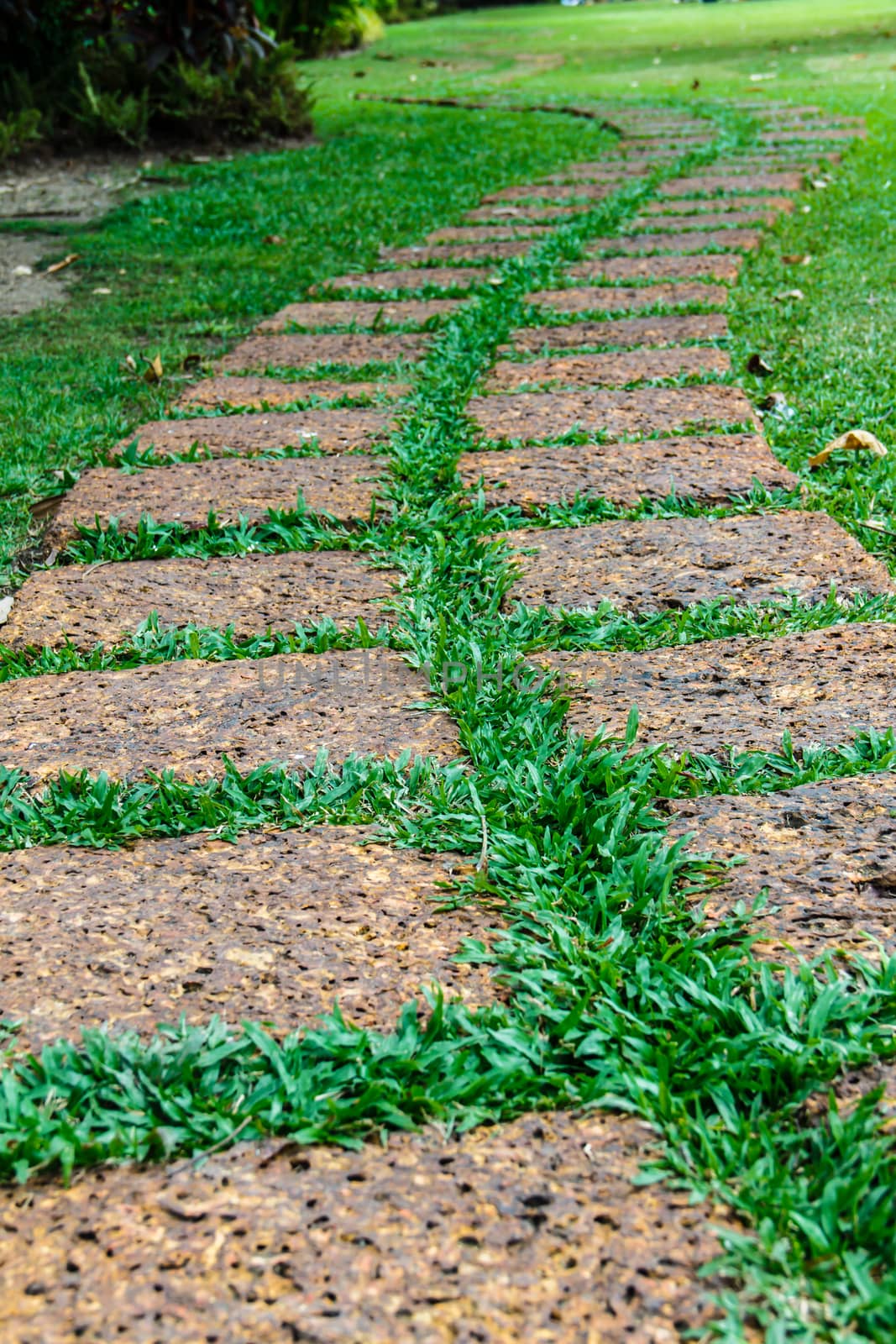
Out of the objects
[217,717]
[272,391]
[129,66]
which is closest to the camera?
[217,717]

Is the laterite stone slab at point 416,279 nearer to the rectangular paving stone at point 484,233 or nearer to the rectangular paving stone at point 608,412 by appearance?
the rectangular paving stone at point 484,233

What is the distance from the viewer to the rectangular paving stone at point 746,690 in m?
1.50

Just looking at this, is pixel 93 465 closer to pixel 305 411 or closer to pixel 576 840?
pixel 305 411

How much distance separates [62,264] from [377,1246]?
4.06 metres

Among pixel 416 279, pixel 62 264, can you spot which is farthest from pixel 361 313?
pixel 62 264

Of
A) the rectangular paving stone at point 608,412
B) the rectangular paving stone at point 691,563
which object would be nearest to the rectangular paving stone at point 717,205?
the rectangular paving stone at point 608,412

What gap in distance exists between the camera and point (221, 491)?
230 cm

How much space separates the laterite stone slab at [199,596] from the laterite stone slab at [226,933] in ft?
1.88

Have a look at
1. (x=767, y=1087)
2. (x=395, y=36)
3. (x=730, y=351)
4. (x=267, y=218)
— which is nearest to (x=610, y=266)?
(x=730, y=351)

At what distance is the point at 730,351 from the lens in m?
2.96

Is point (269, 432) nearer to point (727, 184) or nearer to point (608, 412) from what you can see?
point (608, 412)

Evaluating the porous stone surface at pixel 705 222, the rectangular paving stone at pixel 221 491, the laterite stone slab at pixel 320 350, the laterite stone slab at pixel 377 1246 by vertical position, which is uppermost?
the porous stone surface at pixel 705 222

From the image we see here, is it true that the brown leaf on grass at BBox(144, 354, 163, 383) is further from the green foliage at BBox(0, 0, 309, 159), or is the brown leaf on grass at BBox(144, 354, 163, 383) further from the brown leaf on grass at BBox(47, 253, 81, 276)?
the green foliage at BBox(0, 0, 309, 159)

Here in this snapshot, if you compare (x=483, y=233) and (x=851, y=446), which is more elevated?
(x=483, y=233)
